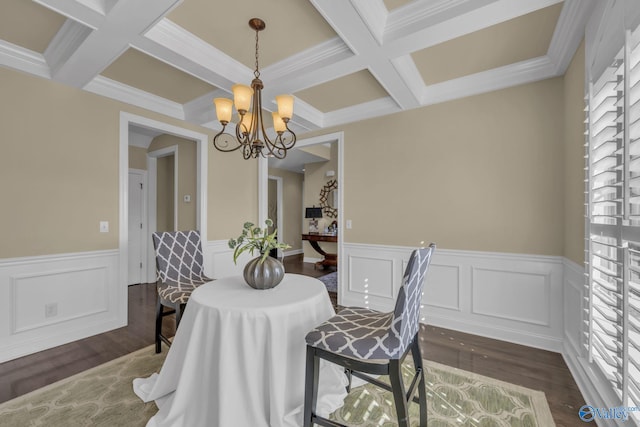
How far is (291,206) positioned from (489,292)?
5972mm

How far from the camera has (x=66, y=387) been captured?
186 centimetres

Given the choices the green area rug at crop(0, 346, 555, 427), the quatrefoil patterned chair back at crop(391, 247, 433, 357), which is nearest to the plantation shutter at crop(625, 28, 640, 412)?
the green area rug at crop(0, 346, 555, 427)

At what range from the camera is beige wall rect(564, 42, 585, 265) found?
1921 mm

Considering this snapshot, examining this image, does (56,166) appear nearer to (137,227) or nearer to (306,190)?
(137,227)

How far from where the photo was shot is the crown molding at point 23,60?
87.1 inches

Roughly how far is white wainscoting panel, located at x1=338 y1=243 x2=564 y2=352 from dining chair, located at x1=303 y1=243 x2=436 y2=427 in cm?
160

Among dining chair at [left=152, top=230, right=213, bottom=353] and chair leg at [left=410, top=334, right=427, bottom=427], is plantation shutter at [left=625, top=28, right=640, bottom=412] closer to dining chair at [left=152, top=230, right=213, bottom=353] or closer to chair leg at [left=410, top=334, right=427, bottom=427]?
chair leg at [left=410, top=334, right=427, bottom=427]

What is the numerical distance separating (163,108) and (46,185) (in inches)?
53.8

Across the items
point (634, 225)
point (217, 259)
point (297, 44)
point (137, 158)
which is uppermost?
point (297, 44)

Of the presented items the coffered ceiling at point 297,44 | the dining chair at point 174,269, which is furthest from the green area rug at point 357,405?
the coffered ceiling at point 297,44

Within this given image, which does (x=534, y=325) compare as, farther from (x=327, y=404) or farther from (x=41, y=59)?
(x=41, y=59)

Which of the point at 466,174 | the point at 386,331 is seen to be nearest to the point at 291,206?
the point at 466,174

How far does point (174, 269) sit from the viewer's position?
2480 millimetres

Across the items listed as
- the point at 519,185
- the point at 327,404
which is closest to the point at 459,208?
the point at 519,185
